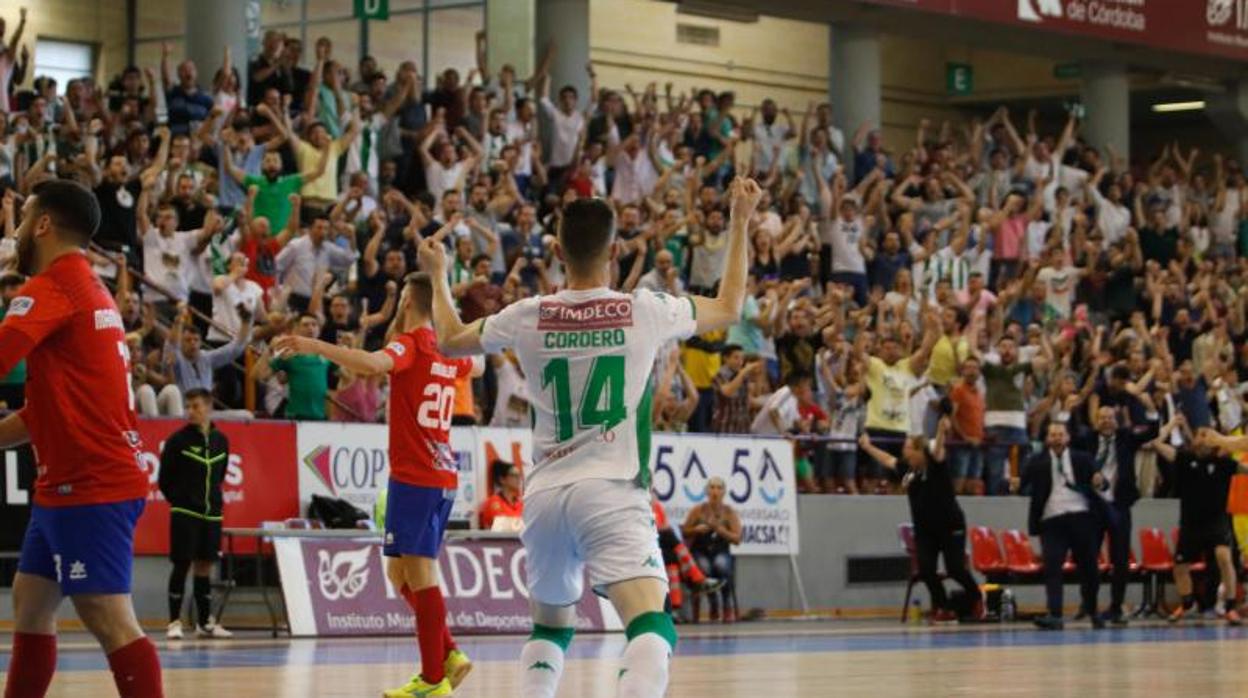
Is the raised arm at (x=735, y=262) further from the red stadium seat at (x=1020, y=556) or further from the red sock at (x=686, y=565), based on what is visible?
the red stadium seat at (x=1020, y=556)

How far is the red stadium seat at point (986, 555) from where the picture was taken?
27.7 metres

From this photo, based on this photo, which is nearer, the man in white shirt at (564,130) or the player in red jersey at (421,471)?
the player in red jersey at (421,471)

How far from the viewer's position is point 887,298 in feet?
97.5

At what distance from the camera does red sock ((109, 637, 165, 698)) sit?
27.7 ft

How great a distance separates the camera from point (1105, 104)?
40.3 m

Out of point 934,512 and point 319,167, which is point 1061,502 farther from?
point 319,167

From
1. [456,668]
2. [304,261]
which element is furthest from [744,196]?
[304,261]

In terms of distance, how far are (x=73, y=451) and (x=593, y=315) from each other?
2.03 metres

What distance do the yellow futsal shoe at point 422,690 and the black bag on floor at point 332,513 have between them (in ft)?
31.3

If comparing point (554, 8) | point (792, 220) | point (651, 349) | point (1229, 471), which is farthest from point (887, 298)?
point (651, 349)

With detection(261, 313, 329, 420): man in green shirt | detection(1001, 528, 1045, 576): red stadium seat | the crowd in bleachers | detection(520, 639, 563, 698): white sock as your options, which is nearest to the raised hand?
detection(520, 639, 563, 698): white sock

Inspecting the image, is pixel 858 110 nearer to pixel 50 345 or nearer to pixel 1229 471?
pixel 1229 471

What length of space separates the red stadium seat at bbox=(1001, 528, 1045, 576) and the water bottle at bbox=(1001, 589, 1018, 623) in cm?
46

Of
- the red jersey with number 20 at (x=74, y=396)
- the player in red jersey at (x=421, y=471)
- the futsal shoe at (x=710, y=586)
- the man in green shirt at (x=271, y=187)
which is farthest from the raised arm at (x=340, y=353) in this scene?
the futsal shoe at (x=710, y=586)
